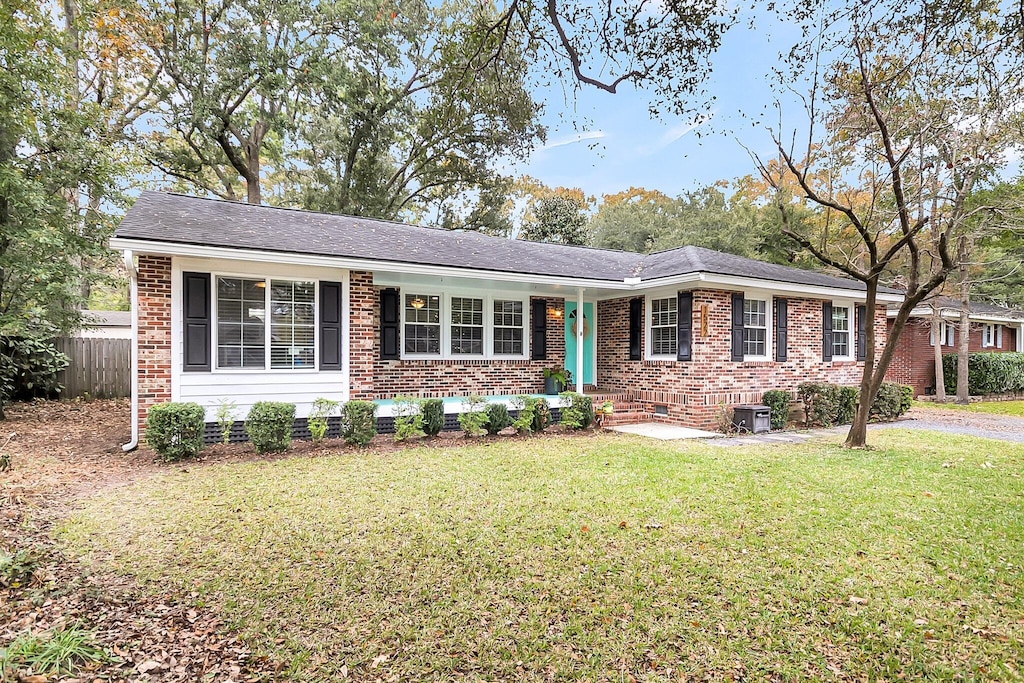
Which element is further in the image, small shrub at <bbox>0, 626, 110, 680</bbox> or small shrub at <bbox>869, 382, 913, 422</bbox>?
small shrub at <bbox>869, 382, 913, 422</bbox>

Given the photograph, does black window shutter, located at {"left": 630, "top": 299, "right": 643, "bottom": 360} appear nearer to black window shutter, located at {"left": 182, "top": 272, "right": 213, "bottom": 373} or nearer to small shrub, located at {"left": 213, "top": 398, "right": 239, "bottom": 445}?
small shrub, located at {"left": 213, "top": 398, "right": 239, "bottom": 445}

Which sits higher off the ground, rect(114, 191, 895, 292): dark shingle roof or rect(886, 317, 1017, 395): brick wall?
rect(114, 191, 895, 292): dark shingle roof

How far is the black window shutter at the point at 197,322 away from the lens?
780 centimetres

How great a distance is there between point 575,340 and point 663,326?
229cm

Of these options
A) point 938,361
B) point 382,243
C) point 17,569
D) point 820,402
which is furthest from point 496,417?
point 938,361

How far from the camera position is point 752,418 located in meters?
10.3

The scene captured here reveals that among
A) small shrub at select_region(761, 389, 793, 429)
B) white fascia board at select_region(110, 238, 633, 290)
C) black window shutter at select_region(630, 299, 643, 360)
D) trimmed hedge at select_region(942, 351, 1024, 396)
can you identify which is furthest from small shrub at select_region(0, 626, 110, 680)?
trimmed hedge at select_region(942, 351, 1024, 396)

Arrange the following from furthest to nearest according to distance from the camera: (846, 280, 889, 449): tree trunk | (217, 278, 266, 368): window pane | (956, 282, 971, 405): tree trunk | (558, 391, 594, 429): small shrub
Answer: (956, 282, 971, 405): tree trunk < (558, 391, 594, 429): small shrub < (846, 280, 889, 449): tree trunk < (217, 278, 266, 368): window pane

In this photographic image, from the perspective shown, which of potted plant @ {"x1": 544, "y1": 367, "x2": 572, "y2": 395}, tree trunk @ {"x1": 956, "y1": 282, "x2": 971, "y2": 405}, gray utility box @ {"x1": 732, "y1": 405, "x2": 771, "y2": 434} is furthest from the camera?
tree trunk @ {"x1": 956, "y1": 282, "x2": 971, "y2": 405}

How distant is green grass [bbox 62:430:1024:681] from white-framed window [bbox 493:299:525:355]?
210 inches

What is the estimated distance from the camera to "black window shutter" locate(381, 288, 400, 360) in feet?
34.0

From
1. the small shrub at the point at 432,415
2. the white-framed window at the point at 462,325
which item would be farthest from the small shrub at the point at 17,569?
the white-framed window at the point at 462,325

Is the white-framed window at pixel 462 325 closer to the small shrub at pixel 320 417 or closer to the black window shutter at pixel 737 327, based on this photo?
the small shrub at pixel 320 417

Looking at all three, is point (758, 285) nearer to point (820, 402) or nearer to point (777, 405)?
point (777, 405)
